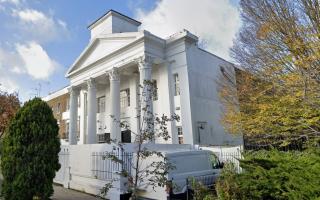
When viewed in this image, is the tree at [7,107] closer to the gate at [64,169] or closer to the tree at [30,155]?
the gate at [64,169]

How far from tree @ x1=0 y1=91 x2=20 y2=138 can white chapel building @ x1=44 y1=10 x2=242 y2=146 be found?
679 centimetres

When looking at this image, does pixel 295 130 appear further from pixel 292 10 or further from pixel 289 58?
pixel 292 10

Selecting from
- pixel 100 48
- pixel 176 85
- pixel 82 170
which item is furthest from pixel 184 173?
pixel 100 48

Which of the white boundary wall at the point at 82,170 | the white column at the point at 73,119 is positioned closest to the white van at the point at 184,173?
the white boundary wall at the point at 82,170

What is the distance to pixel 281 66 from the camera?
1063 cm

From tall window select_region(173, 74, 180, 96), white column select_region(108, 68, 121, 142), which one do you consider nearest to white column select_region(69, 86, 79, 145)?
white column select_region(108, 68, 121, 142)

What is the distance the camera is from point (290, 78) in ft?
32.7

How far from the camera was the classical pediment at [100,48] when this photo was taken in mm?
23348

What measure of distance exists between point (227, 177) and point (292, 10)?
6.91 meters

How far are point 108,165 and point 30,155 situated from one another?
358 centimetres

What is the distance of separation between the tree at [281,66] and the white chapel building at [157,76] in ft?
25.5

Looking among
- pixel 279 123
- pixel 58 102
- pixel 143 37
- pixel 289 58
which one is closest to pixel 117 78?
pixel 143 37

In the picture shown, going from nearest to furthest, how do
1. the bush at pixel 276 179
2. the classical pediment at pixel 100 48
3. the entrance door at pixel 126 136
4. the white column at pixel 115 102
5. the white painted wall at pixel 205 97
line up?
1. the bush at pixel 276 179
2. the white column at pixel 115 102
3. the white painted wall at pixel 205 97
4. the classical pediment at pixel 100 48
5. the entrance door at pixel 126 136

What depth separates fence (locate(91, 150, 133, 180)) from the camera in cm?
1136
